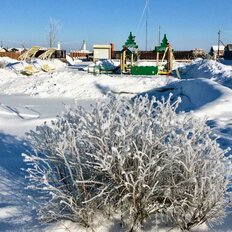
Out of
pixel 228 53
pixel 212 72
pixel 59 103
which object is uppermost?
pixel 228 53

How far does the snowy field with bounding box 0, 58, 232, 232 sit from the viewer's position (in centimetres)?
347

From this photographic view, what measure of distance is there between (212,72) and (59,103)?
10.4m

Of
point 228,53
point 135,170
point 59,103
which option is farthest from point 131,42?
point 228,53

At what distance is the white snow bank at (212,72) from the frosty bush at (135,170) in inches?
562

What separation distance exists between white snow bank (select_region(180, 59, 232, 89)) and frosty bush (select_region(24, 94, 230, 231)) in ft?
46.9

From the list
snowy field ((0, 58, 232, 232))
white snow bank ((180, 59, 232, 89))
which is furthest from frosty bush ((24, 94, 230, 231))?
white snow bank ((180, 59, 232, 89))

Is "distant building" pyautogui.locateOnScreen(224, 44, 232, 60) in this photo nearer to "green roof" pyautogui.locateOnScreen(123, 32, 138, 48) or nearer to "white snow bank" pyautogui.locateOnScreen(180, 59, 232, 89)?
"white snow bank" pyautogui.locateOnScreen(180, 59, 232, 89)

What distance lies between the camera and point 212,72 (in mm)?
20719

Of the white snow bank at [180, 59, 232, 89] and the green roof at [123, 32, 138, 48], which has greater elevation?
the green roof at [123, 32, 138, 48]

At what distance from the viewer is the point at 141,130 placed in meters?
3.08

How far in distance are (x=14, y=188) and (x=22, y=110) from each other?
6932 millimetres

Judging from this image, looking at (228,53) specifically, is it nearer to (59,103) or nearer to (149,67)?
(149,67)

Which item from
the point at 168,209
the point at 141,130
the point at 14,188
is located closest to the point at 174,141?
the point at 141,130

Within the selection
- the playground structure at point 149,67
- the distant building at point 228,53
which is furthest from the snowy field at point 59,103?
the distant building at point 228,53
